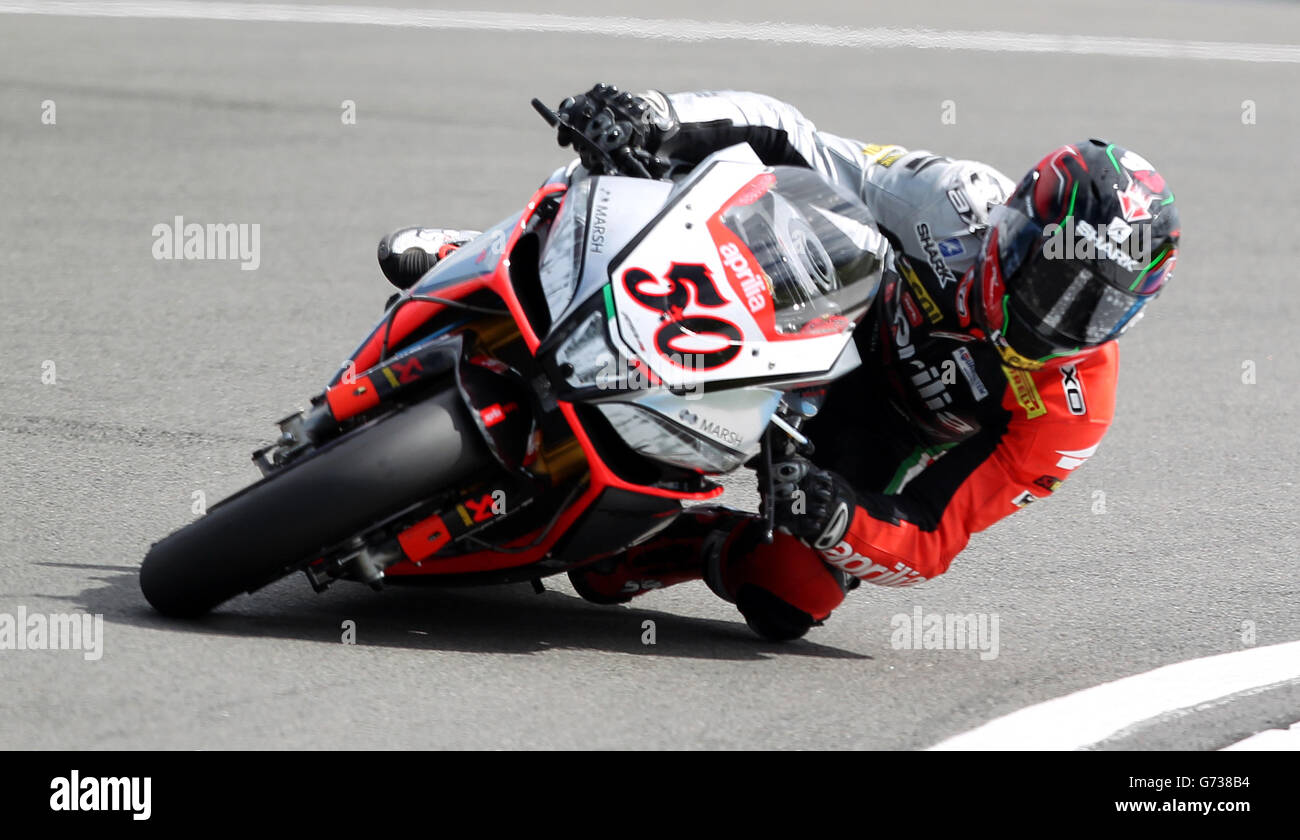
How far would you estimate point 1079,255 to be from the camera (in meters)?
4.24

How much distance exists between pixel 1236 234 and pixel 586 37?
6239mm

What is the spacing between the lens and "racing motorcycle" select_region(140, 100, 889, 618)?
3.82 m

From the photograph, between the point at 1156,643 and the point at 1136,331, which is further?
the point at 1136,331

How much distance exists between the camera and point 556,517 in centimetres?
407

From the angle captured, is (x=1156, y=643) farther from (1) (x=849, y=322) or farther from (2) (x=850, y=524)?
(1) (x=849, y=322)

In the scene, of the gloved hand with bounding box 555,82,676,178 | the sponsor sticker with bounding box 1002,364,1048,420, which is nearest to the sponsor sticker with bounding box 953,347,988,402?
the sponsor sticker with bounding box 1002,364,1048,420

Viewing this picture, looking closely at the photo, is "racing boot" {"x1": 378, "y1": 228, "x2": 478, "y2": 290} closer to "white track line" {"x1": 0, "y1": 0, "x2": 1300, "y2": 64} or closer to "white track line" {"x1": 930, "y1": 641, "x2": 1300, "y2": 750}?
"white track line" {"x1": 930, "y1": 641, "x2": 1300, "y2": 750}

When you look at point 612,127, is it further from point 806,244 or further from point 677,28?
Answer: point 677,28

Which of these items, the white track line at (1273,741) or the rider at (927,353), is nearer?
the white track line at (1273,741)

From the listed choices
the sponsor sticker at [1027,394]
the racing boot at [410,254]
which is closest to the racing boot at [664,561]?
the sponsor sticker at [1027,394]

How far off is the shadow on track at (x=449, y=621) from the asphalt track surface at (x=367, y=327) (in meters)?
0.01

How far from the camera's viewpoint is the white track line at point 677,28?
14477 millimetres

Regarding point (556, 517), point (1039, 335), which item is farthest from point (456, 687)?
point (1039, 335)
